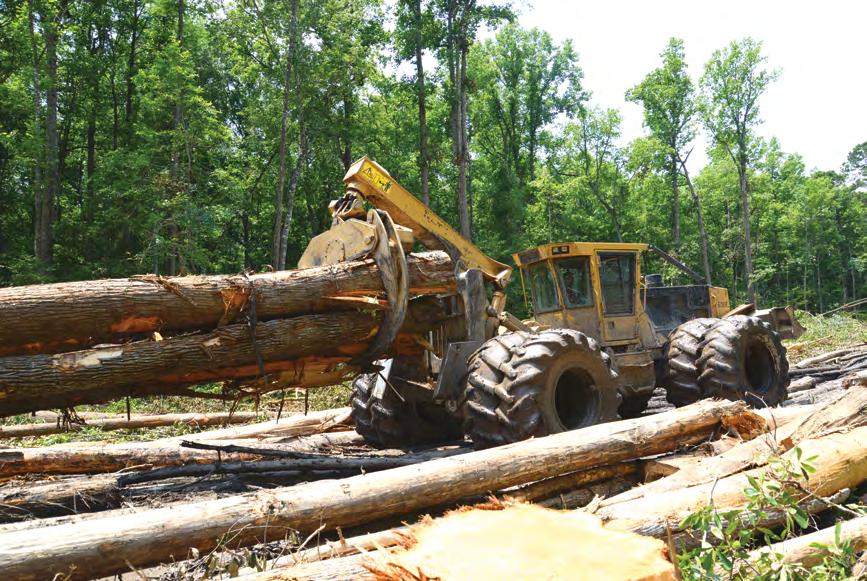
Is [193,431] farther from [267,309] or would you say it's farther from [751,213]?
[751,213]

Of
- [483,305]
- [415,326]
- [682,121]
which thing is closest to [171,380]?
[415,326]

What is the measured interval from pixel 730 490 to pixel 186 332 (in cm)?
431

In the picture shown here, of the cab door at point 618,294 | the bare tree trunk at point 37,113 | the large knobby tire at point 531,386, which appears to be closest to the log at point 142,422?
the large knobby tire at point 531,386

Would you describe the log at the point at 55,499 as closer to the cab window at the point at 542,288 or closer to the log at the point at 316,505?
the log at the point at 316,505

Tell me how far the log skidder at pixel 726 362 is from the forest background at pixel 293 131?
7.96 m

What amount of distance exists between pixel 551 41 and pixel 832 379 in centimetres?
3646

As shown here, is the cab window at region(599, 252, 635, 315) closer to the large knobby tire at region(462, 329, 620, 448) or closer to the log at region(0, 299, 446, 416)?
the large knobby tire at region(462, 329, 620, 448)

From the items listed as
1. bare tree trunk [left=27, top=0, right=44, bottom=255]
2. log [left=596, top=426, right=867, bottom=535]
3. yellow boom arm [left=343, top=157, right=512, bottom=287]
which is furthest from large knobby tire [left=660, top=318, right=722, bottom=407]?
bare tree trunk [left=27, top=0, right=44, bottom=255]

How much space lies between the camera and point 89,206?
84.1ft

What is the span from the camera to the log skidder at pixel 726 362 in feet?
28.9

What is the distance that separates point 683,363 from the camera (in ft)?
30.4

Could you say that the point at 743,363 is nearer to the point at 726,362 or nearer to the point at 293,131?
the point at 726,362

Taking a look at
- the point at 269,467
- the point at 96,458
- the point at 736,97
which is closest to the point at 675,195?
the point at 736,97

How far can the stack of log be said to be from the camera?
15.7 feet
